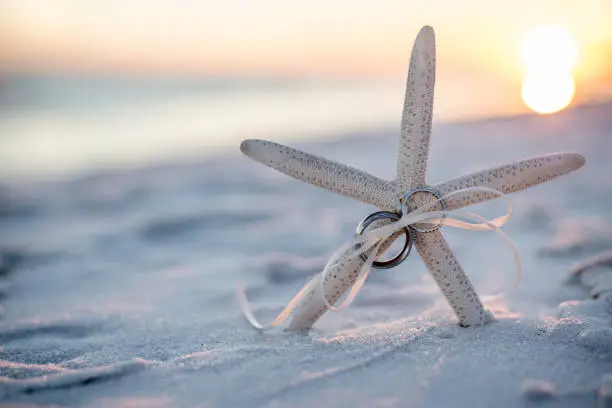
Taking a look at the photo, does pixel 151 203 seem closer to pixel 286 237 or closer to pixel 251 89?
pixel 286 237

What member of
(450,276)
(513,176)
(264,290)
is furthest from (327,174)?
(264,290)

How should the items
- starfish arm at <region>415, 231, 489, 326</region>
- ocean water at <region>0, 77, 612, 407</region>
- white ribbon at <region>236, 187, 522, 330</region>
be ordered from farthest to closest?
starfish arm at <region>415, 231, 489, 326</region>
white ribbon at <region>236, 187, 522, 330</region>
ocean water at <region>0, 77, 612, 407</region>

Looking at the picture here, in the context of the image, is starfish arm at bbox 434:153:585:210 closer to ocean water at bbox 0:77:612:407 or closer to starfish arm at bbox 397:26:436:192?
starfish arm at bbox 397:26:436:192

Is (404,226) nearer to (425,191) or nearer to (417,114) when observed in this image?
(425,191)

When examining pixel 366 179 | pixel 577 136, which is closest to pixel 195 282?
pixel 366 179

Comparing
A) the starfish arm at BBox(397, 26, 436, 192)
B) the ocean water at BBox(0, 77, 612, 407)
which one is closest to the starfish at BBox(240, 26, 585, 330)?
the starfish arm at BBox(397, 26, 436, 192)

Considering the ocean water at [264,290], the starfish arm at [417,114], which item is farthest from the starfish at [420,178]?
the ocean water at [264,290]
